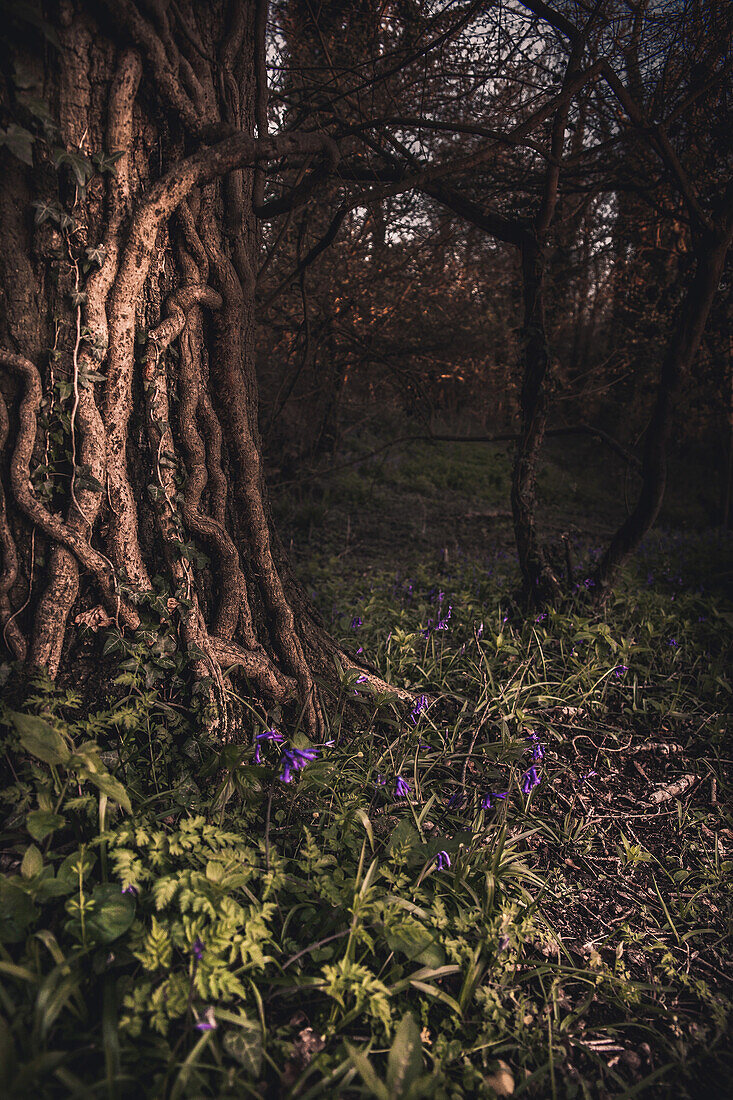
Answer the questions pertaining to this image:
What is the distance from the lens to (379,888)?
1.43 metres

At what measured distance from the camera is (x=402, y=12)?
309 cm

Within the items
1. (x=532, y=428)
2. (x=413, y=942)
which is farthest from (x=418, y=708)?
(x=532, y=428)

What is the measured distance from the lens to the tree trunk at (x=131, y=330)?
1469 mm

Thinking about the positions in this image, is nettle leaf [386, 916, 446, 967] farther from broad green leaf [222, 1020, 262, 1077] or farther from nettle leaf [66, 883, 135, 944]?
nettle leaf [66, 883, 135, 944]

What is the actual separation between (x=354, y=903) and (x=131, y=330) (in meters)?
1.67

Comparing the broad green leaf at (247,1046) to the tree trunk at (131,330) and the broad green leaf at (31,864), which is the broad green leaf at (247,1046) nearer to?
the broad green leaf at (31,864)

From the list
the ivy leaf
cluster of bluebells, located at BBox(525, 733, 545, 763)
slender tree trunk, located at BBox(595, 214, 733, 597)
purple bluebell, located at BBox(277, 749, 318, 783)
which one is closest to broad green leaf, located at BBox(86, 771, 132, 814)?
purple bluebell, located at BBox(277, 749, 318, 783)

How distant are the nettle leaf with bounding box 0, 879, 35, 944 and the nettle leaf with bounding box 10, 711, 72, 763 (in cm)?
25

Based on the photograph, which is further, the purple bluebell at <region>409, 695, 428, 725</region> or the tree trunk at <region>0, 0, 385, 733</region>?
the purple bluebell at <region>409, 695, 428, 725</region>

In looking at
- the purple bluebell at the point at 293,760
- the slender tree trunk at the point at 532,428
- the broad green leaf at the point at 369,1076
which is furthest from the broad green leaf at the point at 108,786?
the slender tree trunk at the point at 532,428

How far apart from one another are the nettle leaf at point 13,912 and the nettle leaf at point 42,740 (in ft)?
0.83

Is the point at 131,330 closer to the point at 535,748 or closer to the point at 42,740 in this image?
the point at 42,740

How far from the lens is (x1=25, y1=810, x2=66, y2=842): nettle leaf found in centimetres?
126

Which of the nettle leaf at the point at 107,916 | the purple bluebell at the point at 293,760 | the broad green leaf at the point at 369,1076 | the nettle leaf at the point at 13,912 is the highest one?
the purple bluebell at the point at 293,760
